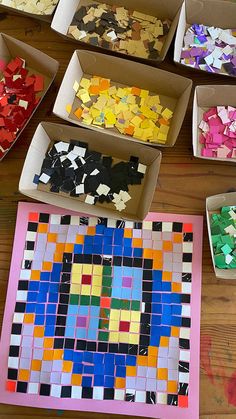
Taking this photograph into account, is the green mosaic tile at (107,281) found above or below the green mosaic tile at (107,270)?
below

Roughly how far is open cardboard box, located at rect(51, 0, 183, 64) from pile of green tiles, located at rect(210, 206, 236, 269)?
1.18ft

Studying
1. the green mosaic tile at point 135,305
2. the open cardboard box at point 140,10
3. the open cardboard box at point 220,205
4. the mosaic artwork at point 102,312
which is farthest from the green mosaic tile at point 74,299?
the open cardboard box at point 140,10

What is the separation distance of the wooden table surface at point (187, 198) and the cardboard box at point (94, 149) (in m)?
0.04

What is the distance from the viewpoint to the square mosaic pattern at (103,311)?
913 millimetres

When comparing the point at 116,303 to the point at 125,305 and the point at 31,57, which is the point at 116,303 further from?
the point at 31,57

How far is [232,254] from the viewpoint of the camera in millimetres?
930

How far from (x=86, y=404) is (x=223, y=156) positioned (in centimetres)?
59

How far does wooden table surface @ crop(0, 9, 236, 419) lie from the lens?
902 mm

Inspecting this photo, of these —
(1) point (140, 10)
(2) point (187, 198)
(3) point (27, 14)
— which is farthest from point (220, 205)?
(3) point (27, 14)

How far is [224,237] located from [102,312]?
298mm

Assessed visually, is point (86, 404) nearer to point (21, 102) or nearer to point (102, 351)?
point (102, 351)

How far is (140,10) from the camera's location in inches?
42.4

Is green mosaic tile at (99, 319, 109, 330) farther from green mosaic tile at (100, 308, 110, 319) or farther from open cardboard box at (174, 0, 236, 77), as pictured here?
open cardboard box at (174, 0, 236, 77)

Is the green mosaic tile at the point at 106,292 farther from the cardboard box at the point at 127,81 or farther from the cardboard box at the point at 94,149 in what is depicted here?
the cardboard box at the point at 127,81
